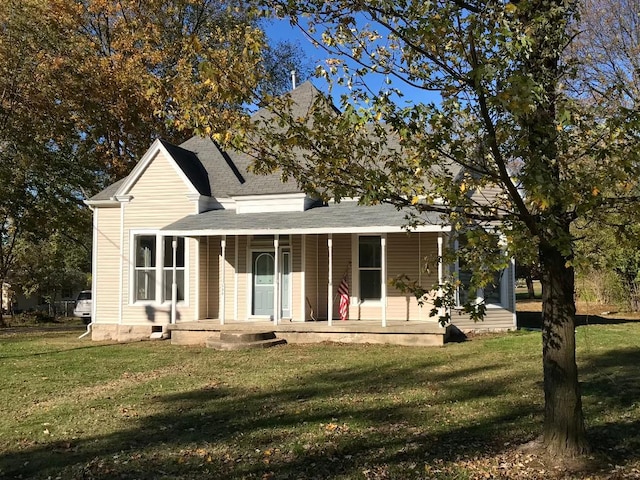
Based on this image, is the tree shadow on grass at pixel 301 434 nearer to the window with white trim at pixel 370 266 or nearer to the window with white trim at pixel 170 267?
the window with white trim at pixel 370 266

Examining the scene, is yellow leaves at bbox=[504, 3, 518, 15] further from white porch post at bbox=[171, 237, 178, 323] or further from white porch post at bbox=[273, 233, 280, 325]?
white porch post at bbox=[171, 237, 178, 323]

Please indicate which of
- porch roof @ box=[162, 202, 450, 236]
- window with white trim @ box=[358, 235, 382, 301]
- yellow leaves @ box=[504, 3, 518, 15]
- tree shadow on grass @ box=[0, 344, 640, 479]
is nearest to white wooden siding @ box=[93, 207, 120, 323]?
porch roof @ box=[162, 202, 450, 236]

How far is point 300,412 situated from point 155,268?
11338 millimetres

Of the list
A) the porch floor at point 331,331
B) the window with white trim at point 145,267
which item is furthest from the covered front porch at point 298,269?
the window with white trim at point 145,267

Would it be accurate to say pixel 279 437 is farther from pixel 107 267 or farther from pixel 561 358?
pixel 107 267

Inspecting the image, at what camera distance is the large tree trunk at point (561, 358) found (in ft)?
16.9

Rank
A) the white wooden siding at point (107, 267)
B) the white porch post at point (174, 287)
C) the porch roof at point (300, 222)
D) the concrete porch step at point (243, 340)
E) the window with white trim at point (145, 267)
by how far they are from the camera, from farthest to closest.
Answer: the white wooden siding at point (107, 267), the window with white trim at point (145, 267), the white porch post at point (174, 287), the porch roof at point (300, 222), the concrete porch step at point (243, 340)

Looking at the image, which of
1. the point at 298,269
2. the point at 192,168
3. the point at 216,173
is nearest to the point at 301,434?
the point at 298,269

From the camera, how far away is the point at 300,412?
7.58 meters

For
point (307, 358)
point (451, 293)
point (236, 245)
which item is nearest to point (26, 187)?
point (236, 245)

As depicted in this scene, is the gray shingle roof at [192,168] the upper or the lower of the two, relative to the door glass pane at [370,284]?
upper

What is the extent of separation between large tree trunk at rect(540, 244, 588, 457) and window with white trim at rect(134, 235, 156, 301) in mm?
14635

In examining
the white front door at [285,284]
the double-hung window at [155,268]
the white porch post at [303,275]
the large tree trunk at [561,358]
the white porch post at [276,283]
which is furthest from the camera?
the double-hung window at [155,268]

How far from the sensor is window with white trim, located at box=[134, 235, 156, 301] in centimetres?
1800
